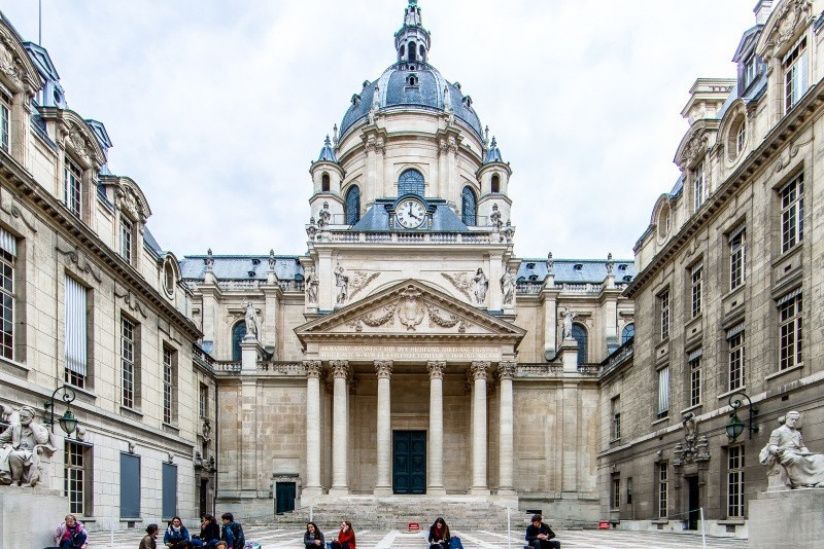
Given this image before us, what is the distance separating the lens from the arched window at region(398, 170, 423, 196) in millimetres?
62031

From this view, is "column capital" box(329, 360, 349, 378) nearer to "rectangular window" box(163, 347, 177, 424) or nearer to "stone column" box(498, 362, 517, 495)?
"stone column" box(498, 362, 517, 495)

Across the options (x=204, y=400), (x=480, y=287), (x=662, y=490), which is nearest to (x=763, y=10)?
(x=662, y=490)

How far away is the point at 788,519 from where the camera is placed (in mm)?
16453

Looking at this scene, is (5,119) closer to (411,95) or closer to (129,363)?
(129,363)

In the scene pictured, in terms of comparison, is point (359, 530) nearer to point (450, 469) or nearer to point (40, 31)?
point (450, 469)

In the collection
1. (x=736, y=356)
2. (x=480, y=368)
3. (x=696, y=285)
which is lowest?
(x=480, y=368)

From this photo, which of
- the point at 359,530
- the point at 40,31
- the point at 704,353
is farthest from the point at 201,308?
the point at 704,353

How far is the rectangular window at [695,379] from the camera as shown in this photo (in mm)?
29953

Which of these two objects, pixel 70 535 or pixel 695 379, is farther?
pixel 695 379

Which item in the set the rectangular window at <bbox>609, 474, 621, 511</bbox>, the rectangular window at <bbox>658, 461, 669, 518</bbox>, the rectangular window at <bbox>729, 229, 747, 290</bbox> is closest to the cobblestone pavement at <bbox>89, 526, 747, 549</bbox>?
the rectangular window at <bbox>658, 461, 669, 518</bbox>

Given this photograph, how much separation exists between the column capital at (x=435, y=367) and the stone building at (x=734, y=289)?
35.4 feet

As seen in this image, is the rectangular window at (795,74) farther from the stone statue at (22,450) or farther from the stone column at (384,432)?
the stone column at (384,432)

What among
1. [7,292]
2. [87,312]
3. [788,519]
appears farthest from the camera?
[87,312]

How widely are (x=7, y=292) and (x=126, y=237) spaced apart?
10.5 meters
